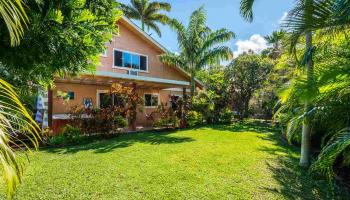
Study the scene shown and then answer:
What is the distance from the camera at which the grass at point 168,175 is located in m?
5.10

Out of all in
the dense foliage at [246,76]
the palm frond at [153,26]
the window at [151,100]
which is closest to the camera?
the window at [151,100]

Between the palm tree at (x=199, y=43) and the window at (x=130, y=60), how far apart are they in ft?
4.79

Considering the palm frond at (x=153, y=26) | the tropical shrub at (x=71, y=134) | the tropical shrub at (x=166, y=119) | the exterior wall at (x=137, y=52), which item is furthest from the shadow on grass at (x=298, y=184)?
the palm frond at (x=153, y=26)

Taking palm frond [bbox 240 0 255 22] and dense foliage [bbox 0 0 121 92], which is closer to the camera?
dense foliage [bbox 0 0 121 92]

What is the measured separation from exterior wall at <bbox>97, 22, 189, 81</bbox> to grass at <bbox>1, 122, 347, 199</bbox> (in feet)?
26.9

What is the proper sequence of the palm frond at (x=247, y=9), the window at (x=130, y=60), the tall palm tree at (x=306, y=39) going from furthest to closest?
the window at (x=130, y=60), the palm frond at (x=247, y=9), the tall palm tree at (x=306, y=39)

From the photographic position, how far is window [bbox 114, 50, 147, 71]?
16781mm

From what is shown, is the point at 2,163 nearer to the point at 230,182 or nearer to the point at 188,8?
the point at 230,182

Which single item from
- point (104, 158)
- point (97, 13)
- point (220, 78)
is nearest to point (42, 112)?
point (104, 158)

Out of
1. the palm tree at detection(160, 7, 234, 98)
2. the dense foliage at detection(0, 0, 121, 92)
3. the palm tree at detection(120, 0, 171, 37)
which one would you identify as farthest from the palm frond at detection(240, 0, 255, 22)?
the palm tree at detection(120, 0, 171, 37)

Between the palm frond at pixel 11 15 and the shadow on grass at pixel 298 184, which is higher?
the palm frond at pixel 11 15

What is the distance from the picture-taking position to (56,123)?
13.7m

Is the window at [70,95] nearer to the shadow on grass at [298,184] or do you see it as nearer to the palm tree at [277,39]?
the palm tree at [277,39]

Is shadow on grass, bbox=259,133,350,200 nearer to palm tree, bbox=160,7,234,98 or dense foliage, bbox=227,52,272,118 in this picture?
palm tree, bbox=160,7,234,98
